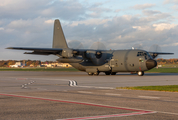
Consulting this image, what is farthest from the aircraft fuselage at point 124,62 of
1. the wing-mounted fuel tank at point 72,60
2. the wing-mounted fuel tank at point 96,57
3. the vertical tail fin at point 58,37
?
the vertical tail fin at point 58,37

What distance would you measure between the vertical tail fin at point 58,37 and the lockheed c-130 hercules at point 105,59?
15.1 feet

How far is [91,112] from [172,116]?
274 cm

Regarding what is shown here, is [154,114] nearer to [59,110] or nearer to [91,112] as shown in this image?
[91,112]

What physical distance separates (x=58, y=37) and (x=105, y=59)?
1137cm

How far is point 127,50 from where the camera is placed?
38219 mm

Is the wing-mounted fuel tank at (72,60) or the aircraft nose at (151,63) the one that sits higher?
the wing-mounted fuel tank at (72,60)

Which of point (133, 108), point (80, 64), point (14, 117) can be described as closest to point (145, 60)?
point (80, 64)

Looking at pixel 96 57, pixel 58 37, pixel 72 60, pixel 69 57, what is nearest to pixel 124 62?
pixel 96 57

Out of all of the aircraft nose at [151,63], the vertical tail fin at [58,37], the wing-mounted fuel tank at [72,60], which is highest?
the vertical tail fin at [58,37]

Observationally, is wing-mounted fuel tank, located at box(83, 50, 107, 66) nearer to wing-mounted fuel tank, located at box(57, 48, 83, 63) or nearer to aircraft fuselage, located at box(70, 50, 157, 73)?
aircraft fuselage, located at box(70, 50, 157, 73)

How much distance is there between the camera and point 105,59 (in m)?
39.0

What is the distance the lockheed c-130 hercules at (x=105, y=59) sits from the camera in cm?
3600

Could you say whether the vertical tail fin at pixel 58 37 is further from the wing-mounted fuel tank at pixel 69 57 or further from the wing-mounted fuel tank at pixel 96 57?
the wing-mounted fuel tank at pixel 96 57

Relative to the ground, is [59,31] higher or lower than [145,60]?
higher
